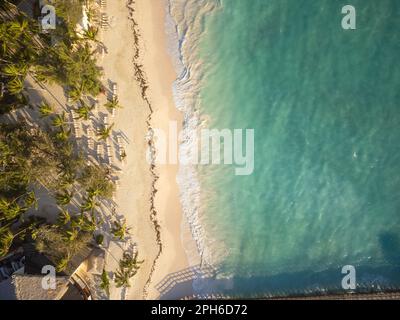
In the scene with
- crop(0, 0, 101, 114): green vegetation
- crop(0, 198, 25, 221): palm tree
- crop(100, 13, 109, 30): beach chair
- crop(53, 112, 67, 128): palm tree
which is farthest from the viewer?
crop(100, 13, 109, 30): beach chair

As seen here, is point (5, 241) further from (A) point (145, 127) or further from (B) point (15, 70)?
(A) point (145, 127)

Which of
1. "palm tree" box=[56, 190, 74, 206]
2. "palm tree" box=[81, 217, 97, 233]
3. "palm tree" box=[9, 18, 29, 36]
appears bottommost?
"palm tree" box=[81, 217, 97, 233]

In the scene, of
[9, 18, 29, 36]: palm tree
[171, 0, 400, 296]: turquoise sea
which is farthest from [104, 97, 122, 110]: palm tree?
[9, 18, 29, 36]: palm tree

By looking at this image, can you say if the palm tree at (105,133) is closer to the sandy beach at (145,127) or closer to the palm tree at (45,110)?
the sandy beach at (145,127)

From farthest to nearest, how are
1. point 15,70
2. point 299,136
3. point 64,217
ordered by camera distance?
point 299,136 → point 64,217 → point 15,70

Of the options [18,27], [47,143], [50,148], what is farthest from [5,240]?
[18,27]

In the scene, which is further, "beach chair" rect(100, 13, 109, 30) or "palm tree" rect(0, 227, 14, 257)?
"beach chair" rect(100, 13, 109, 30)

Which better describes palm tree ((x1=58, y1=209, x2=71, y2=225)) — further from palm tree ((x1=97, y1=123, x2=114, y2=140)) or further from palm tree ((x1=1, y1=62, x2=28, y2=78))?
palm tree ((x1=1, y1=62, x2=28, y2=78))
